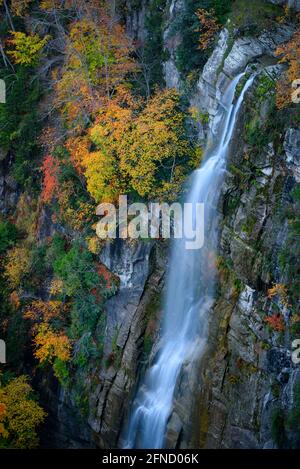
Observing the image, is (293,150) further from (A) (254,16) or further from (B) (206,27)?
(B) (206,27)

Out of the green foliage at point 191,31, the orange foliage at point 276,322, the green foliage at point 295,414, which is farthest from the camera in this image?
the green foliage at point 191,31

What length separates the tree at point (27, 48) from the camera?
89.6 feet

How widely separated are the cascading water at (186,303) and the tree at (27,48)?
11.7 m

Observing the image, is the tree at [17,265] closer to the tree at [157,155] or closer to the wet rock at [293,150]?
the tree at [157,155]

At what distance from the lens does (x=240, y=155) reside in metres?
18.3

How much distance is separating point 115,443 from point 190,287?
21.4ft

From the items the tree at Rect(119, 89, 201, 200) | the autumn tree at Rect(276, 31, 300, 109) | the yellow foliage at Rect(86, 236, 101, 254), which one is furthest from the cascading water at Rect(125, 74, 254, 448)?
the yellow foliage at Rect(86, 236, 101, 254)

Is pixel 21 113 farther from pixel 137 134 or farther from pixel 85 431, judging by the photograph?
pixel 85 431

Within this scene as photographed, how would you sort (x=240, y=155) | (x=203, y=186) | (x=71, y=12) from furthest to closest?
1. (x=71, y=12)
2. (x=203, y=186)
3. (x=240, y=155)

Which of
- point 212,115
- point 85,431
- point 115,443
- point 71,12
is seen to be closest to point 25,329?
point 85,431

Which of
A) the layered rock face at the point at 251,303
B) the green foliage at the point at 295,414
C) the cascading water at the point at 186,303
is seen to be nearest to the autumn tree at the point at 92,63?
the cascading water at the point at 186,303

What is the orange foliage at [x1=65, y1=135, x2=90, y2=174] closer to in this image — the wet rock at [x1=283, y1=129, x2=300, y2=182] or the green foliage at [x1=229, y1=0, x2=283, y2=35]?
the green foliage at [x1=229, y1=0, x2=283, y2=35]

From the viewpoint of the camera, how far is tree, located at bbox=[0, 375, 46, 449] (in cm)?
2166

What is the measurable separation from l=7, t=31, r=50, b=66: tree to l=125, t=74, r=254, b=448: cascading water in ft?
38.5
